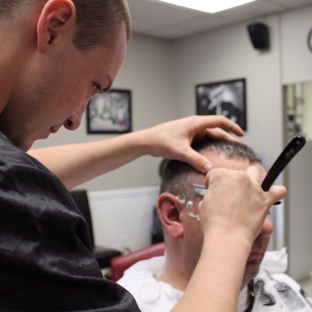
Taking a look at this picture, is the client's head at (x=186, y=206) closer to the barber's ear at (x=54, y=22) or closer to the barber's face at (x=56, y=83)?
the barber's face at (x=56, y=83)

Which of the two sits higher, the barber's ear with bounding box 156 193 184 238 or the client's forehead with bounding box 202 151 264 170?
the client's forehead with bounding box 202 151 264 170

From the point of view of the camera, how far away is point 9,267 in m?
0.58

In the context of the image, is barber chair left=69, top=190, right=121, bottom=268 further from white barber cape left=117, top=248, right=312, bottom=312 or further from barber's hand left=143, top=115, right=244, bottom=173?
barber's hand left=143, top=115, right=244, bottom=173

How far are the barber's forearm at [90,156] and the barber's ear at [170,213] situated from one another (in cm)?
21

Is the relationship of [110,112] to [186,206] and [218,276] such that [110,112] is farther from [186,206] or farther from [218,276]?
[218,276]

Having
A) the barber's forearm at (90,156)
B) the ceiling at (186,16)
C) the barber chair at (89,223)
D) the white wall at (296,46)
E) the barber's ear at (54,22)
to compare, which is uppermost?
the ceiling at (186,16)

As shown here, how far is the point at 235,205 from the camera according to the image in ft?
3.05

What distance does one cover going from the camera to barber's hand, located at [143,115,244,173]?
1404 millimetres

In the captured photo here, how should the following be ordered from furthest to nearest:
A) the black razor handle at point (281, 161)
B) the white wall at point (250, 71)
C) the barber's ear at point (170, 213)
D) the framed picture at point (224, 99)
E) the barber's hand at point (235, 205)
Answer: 1. the framed picture at point (224, 99)
2. the white wall at point (250, 71)
3. the barber's ear at point (170, 213)
4. the black razor handle at point (281, 161)
5. the barber's hand at point (235, 205)

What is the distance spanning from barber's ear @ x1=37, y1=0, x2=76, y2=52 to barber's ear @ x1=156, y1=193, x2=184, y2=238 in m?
0.91

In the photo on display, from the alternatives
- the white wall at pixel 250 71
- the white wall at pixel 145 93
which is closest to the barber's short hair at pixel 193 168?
the white wall at pixel 250 71

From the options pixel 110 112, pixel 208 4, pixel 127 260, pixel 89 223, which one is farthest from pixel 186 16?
pixel 127 260

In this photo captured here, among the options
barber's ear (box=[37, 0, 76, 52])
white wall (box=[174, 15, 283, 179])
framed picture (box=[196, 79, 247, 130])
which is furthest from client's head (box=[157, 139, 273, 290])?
framed picture (box=[196, 79, 247, 130])

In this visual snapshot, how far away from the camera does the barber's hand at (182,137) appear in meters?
1.40
